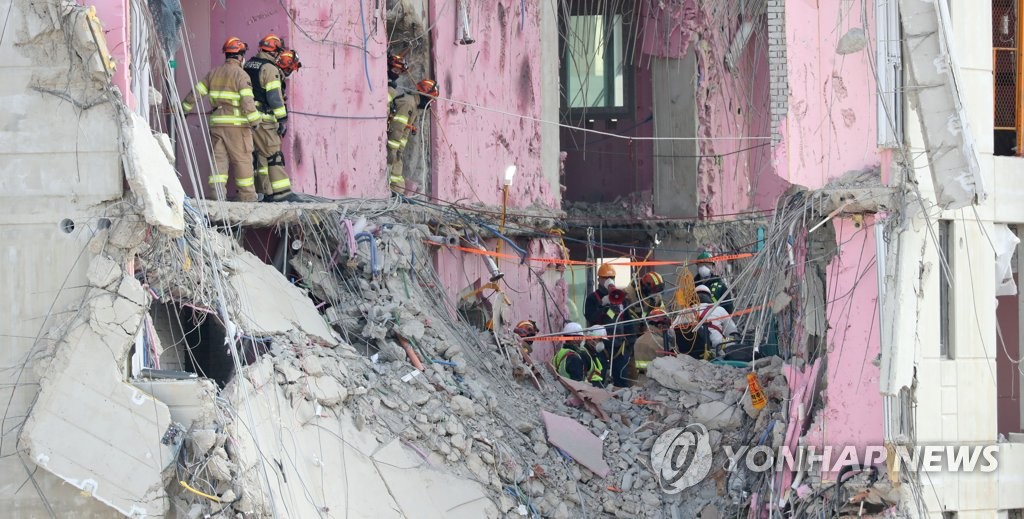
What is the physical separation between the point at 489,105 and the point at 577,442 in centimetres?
513

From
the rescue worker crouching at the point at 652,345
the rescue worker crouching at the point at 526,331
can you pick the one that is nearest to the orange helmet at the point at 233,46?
the rescue worker crouching at the point at 526,331

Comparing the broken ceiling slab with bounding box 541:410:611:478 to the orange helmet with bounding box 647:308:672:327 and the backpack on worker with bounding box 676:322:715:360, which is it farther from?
the orange helmet with bounding box 647:308:672:327

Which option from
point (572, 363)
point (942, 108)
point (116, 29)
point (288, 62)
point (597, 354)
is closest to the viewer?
point (116, 29)

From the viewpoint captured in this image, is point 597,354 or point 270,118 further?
point 597,354

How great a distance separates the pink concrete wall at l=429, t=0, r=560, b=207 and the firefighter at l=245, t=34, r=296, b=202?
9.40 ft

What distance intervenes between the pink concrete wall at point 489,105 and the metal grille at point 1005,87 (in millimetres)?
5472

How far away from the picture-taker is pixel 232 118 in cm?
1286

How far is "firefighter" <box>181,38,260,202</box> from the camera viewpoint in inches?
504

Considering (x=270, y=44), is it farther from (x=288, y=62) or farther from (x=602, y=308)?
(x=602, y=308)

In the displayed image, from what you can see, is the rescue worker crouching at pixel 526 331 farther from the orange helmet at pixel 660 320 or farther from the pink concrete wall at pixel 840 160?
the pink concrete wall at pixel 840 160

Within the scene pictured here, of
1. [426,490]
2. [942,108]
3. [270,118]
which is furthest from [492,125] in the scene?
[426,490]

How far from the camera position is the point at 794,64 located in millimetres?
12562

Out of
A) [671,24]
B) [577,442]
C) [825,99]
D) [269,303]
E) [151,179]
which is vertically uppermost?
[671,24]

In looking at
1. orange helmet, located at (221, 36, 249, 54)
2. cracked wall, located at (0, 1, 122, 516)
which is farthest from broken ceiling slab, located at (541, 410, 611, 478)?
cracked wall, located at (0, 1, 122, 516)
